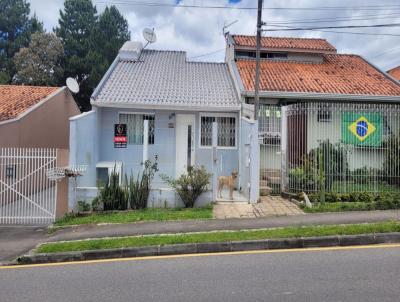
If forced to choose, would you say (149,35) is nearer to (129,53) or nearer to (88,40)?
(129,53)

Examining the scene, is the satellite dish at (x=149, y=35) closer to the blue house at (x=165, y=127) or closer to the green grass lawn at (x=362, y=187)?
the blue house at (x=165, y=127)

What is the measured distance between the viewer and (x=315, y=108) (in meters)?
11.5

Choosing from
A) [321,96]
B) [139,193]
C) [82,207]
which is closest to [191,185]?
[139,193]

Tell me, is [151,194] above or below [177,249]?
above

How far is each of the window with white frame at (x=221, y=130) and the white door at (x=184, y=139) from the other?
1.34ft

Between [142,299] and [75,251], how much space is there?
2.74 m

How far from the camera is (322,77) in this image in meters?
16.1

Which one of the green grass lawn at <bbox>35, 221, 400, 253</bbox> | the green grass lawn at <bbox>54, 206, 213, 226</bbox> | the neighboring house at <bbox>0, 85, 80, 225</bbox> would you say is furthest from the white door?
the green grass lawn at <bbox>35, 221, 400, 253</bbox>

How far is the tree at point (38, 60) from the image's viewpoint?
29.5 m

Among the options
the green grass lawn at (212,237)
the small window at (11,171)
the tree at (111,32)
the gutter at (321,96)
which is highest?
the tree at (111,32)

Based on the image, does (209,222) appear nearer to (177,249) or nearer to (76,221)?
(177,249)

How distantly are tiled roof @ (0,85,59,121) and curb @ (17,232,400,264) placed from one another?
8392 mm

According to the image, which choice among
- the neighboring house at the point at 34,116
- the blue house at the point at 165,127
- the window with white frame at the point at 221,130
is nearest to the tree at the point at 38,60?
the neighboring house at the point at 34,116

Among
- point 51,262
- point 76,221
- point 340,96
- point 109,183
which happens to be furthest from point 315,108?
point 51,262
